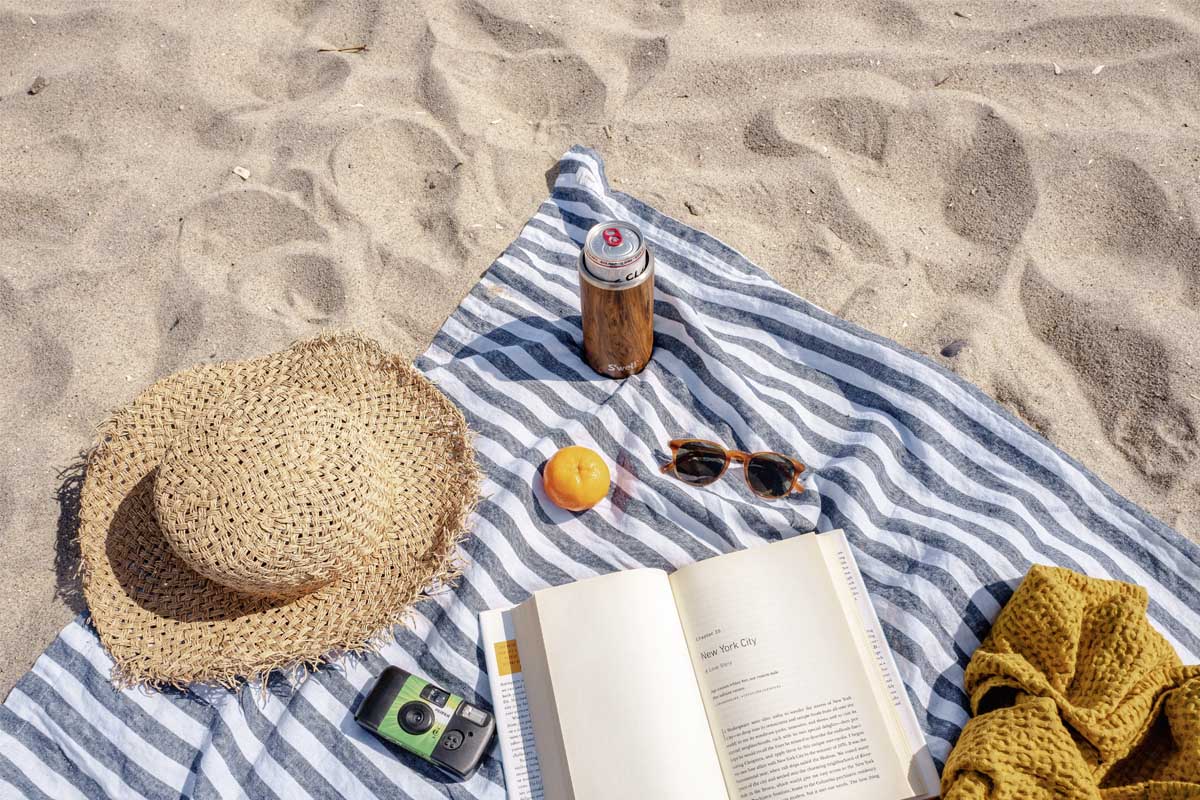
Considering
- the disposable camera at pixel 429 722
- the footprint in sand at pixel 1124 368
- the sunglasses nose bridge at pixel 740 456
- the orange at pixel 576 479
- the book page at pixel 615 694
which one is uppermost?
the footprint in sand at pixel 1124 368

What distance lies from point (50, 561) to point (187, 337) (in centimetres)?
57

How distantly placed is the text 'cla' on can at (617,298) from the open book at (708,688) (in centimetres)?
49

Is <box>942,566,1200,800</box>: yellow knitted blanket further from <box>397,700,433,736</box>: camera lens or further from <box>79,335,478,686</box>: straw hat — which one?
<box>79,335,478,686</box>: straw hat

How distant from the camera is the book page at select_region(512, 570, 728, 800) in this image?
136 cm

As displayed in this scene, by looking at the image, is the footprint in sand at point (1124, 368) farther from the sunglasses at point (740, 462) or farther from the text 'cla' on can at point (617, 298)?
the text 'cla' on can at point (617, 298)

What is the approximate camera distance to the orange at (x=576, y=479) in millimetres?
1639

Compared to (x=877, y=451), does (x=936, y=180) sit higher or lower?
higher

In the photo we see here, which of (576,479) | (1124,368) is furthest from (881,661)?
(1124,368)

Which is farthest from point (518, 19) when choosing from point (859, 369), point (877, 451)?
point (877, 451)

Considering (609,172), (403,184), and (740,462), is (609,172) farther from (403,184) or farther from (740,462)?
(740,462)

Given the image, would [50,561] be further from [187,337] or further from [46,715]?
[187,337]

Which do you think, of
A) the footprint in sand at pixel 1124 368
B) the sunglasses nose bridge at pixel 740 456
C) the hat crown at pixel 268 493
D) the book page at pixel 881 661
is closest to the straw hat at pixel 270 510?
the hat crown at pixel 268 493

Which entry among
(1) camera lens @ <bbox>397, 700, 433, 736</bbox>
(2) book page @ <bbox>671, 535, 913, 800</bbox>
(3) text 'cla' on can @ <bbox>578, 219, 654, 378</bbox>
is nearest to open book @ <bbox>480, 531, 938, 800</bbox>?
(2) book page @ <bbox>671, 535, 913, 800</bbox>

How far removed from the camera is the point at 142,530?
1464mm
